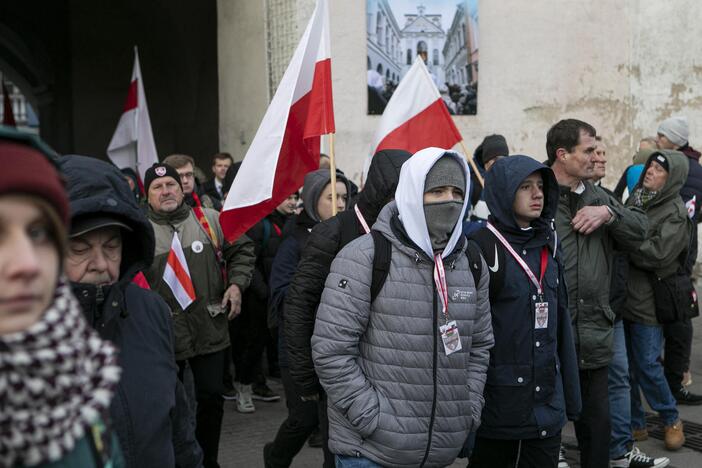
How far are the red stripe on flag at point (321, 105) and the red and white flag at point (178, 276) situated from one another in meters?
1.08

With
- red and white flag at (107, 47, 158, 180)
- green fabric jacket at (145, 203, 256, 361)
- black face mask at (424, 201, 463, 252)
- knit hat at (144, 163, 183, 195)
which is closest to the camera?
black face mask at (424, 201, 463, 252)

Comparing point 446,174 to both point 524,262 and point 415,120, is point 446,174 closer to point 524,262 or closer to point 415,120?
point 524,262

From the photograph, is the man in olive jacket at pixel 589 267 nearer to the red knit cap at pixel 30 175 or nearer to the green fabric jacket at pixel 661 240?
the green fabric jacket at pixel 661 240

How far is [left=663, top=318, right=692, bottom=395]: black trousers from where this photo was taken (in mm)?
7270

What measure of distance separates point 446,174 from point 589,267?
162cm

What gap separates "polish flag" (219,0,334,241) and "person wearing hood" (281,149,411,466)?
1.51 m

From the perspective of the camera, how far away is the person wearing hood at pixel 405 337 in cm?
363

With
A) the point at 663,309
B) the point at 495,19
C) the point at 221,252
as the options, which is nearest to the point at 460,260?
the point at 221,252

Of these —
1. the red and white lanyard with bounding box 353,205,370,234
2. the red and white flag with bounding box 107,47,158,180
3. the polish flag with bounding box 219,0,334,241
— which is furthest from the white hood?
the red and white flag with bounding box 107,47,158,180

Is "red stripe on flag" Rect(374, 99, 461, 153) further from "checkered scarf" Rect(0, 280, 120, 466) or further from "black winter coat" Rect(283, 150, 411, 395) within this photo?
"checkered scarf" Rect(0, 280, 120, 466)

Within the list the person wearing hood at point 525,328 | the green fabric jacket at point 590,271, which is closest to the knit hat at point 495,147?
the green fabric jacket at point 590,271

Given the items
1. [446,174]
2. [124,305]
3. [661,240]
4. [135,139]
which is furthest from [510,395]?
[135,139]

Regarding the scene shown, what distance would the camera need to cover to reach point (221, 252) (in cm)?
609

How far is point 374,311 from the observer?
3.69 metres
